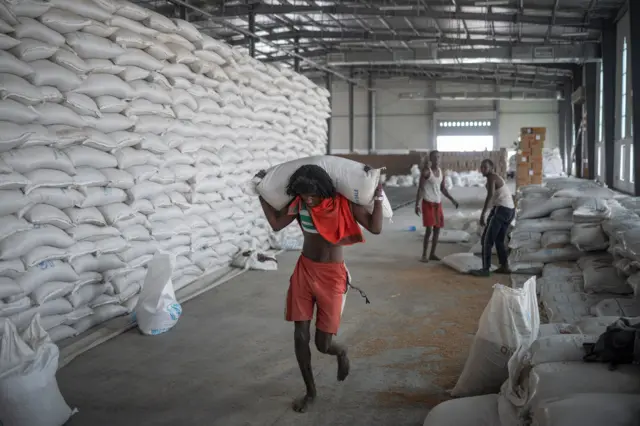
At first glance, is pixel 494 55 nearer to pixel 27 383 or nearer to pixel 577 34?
pixel 577 34

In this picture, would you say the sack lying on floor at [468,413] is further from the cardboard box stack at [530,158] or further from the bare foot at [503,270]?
the cardboard box stack at [530,158]

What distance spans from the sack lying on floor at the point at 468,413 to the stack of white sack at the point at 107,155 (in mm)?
1657

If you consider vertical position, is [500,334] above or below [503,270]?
above

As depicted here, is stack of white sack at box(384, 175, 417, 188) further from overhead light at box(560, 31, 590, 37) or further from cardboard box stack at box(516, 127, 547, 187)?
overhead light at box(560, 31, 590, 37)

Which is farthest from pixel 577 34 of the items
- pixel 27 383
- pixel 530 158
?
pixel 27 383

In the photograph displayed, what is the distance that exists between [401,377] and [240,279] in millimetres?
3290

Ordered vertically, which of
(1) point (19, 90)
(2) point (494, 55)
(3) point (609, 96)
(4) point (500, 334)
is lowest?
(4) point (500, 334)

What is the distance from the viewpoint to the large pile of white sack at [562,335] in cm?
216

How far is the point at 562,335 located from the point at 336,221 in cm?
127

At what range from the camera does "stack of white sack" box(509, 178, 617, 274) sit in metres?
5.76

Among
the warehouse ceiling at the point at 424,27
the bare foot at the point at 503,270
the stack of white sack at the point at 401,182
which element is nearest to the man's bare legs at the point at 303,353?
the bare foot at the point at 503,270

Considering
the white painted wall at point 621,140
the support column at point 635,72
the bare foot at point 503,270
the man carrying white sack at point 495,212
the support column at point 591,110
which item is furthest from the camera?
the support column at point 591,110

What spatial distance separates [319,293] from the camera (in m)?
3.22

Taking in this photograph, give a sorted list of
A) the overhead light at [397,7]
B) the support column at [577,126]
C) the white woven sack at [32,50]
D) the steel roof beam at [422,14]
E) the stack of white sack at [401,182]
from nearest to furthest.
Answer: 1. the white woven sack at [32,50]
2. the steel roof beam at [422,14]
3. the overhead light at [397,7]
4. the support column at [577,126]
5. the stack of white sack at [401,182]
